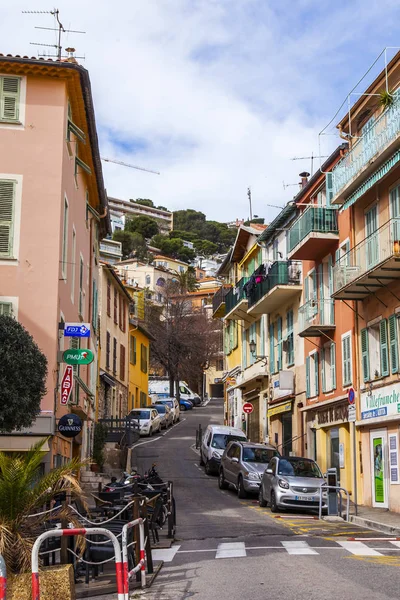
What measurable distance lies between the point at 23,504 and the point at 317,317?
861 inches

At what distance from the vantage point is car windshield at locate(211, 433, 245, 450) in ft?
106

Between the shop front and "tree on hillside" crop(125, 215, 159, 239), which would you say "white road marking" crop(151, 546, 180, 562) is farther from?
"tree on hillside" crop(125, 215, 159, 239)

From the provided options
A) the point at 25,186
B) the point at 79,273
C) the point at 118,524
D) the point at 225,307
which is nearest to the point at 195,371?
the point at 225,307

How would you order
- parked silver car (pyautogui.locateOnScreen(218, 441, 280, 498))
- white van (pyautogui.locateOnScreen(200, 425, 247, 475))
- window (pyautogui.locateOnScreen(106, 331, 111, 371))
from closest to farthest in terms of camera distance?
1. parked silver car (pyautogui.locateOnScreen(218, 441, 280, 498))
2. white van (pyautogui.locateOnScreen(200, 425, 247, 475))
3. window (pyautogui.locateOnScreen(106, 331, 111, 371))

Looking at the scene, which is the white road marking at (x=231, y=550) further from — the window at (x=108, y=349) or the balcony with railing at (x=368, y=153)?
the window at (x=108, y=349)

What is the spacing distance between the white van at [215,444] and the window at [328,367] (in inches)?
176

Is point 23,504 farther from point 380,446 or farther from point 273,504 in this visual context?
point 380,446

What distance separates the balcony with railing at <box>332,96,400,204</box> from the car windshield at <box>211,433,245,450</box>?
10804mm

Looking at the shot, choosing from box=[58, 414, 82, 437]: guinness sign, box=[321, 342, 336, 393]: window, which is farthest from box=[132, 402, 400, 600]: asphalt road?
box=[321, 342, 336, 393]: window

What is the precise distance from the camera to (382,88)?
2472 centimetres

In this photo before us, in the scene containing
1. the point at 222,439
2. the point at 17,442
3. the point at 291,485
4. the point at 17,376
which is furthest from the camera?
the point at 222,439

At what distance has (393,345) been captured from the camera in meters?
23.1

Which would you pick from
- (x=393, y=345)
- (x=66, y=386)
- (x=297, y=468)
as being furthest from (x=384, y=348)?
(x=66, y=386)

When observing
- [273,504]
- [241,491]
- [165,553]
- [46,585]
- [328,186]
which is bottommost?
[165,553]
